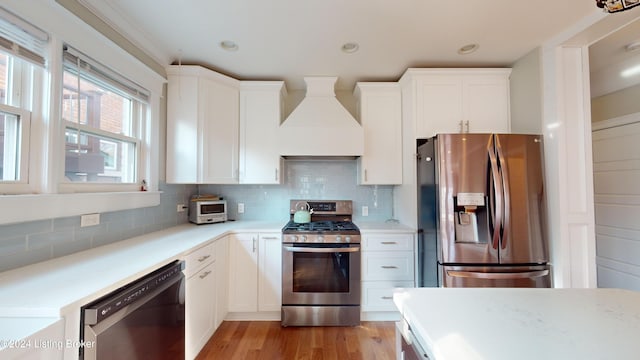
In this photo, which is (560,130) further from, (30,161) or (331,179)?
(30,161)

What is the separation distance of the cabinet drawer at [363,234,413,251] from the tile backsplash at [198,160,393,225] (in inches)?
24.1

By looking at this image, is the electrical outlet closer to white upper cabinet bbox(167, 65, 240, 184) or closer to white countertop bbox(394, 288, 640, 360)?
white upper cabinet bbox(167, 65, 240, 184)

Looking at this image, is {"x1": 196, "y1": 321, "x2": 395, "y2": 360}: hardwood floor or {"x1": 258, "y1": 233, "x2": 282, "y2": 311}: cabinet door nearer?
{"x1": 196, "y1": 321, "x2": 395, "y2": 360}: hardwood floor

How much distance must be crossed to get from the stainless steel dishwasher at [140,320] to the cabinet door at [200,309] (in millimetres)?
118

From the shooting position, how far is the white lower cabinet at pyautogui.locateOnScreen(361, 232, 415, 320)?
7.52ft

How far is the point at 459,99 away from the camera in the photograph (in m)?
2.36

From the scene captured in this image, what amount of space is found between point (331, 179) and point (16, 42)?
251cm

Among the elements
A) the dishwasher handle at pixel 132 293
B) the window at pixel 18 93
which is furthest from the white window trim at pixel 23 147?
the dishwasher handle at pixel 132 293

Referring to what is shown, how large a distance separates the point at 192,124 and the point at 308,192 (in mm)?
1455

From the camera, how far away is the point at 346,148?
2461 mm

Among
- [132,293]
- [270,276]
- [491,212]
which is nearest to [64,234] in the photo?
[132,293]

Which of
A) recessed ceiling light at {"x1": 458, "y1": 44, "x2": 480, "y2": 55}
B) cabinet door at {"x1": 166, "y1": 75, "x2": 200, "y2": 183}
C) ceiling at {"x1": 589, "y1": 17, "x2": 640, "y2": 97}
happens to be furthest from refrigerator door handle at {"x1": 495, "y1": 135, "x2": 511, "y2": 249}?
cabinet door at {"x1": 166, "y1": 75, "x2": 200, "y2": 183}

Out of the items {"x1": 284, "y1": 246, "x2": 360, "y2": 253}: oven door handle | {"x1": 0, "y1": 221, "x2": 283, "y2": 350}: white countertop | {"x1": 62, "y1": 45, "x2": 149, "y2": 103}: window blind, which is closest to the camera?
{"x1": 0, "y1": 221, "x2": 283, "y2": 350}: white countertop

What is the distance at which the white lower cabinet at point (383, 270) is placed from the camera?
2293mm
